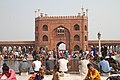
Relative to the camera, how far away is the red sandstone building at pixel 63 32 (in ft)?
153

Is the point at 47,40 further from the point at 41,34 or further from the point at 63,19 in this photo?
the point at 63,19

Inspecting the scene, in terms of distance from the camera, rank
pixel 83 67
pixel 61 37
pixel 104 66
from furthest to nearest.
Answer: pixel 61 37 → pixel 104 66 → pixel 83 67

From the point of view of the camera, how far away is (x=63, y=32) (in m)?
47.1

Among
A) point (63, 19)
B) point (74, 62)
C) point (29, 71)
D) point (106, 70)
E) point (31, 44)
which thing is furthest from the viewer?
point (31, 44)

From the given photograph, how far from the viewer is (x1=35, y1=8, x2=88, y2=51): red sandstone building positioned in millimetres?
46688

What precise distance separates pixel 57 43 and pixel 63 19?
399cm

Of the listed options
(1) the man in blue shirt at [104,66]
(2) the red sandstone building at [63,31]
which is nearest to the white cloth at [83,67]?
(1) the man in blue shirt at [104,66]

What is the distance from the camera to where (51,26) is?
47.1 m

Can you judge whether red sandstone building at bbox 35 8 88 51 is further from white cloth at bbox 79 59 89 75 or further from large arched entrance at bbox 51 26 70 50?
white cloth at bbox 79 59 89 75

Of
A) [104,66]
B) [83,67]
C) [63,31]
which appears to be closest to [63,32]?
[63,31]

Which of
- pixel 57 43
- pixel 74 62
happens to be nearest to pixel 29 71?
pixel 74 62

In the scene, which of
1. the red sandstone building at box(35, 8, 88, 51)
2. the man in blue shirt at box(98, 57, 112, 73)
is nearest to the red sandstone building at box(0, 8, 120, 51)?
the red sandstone building at box(35, 8, 88, 51)

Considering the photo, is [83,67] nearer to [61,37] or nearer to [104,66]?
[104,66]

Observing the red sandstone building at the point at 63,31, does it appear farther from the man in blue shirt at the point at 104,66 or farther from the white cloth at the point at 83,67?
the white cloth at the point at 83,67
